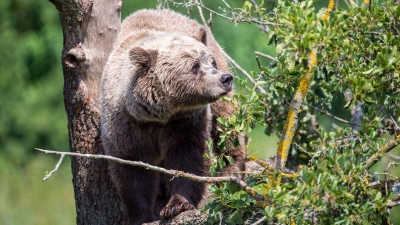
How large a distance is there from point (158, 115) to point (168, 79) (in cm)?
30

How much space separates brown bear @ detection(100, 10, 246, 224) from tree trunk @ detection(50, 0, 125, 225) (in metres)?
0.21

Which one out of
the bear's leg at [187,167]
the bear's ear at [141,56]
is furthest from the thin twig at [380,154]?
the bear's ear at [141,56]

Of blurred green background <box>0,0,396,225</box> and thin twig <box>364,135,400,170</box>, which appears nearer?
thin twig <box>364,135,400,170</box>

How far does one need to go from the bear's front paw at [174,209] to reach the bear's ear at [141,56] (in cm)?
114

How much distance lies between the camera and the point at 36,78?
1606cm

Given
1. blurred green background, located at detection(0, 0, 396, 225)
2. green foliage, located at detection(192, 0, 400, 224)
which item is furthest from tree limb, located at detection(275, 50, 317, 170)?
blurred green background, located at detection(0, 0, 396, 225)

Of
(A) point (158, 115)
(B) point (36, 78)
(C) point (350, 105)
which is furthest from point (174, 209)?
(B) point (36, 78)

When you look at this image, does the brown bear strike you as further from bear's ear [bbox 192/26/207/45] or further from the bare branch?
the bare branch

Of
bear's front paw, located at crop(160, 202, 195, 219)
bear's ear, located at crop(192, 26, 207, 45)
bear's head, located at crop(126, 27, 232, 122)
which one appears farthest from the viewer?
bear's ear, located at crop(192, 26, 207, 45)

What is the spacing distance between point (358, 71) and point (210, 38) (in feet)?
8.03

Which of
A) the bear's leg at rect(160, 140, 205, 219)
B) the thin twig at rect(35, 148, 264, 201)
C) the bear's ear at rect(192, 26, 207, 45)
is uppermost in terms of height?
the bear's ear at rect(192, 26, 207, 45)

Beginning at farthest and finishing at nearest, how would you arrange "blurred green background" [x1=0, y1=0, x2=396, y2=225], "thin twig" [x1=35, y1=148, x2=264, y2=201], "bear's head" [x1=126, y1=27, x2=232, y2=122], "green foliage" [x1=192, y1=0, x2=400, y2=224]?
"blurred green background" [x1=0, y1=0, x2=396, y2=225]
"bear's head" [x1=126, y1=27, x2=232, y2=122]
"thin twig" [x1=35, y1=148, x2=264, y2=201]
"green foliage" [x1=192, y1=0, x2=400, y2=224]

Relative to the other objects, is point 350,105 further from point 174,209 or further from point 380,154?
point 174,209

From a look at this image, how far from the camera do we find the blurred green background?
14.1 meters
